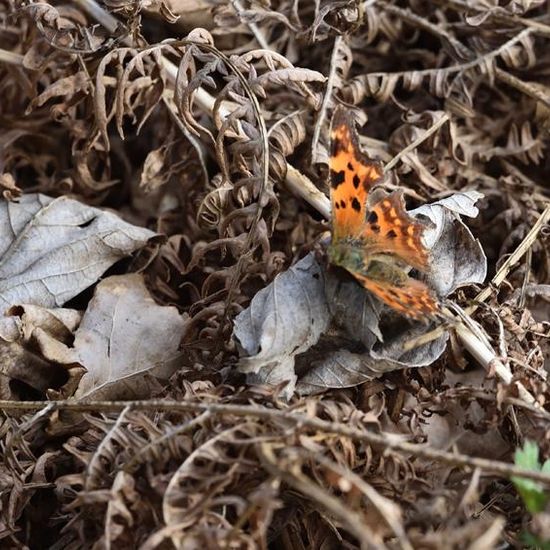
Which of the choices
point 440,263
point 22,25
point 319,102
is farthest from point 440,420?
point 22,25

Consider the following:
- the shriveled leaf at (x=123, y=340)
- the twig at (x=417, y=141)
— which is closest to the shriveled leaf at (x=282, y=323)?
the shriveled leaf at (x=123, y=340)

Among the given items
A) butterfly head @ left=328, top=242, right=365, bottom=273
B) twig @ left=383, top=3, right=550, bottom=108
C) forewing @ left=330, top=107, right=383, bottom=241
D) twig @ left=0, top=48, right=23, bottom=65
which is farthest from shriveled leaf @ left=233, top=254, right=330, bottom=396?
twig @ left=0, top=48, right=23, bottom=65

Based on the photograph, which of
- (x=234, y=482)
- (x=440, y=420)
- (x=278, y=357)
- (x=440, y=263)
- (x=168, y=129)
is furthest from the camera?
(x=168, y=129)

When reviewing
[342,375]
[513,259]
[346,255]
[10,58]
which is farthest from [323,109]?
[10,58]

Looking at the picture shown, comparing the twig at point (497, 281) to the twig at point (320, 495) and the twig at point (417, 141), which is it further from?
the twig at point (320, 495)

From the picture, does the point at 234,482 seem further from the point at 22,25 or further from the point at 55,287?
the point at 22,25

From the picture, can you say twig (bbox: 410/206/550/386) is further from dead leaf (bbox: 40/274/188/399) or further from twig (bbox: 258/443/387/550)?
dead leaf (bbox: 40/274/188/399)

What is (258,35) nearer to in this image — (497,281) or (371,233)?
(371,233)
